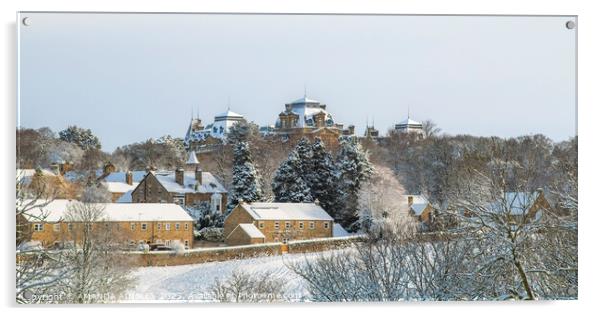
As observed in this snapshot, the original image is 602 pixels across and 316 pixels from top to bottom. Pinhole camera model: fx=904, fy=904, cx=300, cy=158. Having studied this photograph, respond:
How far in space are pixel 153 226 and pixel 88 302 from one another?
749 millimetres

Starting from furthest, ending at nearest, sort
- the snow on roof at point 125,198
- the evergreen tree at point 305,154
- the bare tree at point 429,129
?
the evergreen tree at point 305,154 < the bare tree at point 429,129 < the snow on roof at point 125,198

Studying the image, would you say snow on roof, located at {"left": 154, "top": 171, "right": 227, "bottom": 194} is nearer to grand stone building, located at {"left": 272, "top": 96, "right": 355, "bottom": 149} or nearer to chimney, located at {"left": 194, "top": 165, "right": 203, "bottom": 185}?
chimney, located at {"left": 194, "top": 165, "right": 203, "bottom": 185}

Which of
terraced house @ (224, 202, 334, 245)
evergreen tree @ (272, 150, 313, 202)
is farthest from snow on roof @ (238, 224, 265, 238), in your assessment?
evergreen tree @ (272, 150, 313, 202)

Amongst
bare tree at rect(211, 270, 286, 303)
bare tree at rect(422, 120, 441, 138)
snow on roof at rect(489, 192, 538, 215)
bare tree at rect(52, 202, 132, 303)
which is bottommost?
bare tree at rect(211, 270, 286, 303)

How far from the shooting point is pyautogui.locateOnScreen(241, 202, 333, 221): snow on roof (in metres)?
6.25

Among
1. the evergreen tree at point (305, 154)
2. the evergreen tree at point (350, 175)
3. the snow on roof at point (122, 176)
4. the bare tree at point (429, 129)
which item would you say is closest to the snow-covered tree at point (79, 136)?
the snow on roof at point (122, 176)

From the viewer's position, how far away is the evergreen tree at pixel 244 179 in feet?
20.8

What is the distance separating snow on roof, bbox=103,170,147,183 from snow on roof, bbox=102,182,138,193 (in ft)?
0.09

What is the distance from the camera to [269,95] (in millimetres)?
6113

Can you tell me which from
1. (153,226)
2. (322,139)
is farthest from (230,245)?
(322,139)

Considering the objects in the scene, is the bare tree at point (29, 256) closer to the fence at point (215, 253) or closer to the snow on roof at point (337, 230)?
the fence at point (215, 253)

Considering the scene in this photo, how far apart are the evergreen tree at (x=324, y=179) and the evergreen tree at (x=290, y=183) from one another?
0.06 m

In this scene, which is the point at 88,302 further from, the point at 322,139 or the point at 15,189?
the point at 322,139

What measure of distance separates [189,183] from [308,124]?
918 mm
